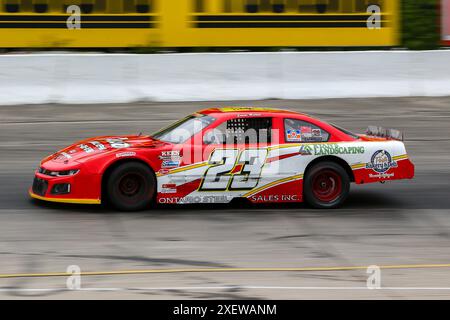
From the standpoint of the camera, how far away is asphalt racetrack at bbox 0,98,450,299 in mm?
7766

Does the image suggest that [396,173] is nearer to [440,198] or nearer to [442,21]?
[440,198]

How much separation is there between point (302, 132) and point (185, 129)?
4.76 feet

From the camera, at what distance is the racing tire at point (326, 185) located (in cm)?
1106

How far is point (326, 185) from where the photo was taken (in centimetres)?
1120

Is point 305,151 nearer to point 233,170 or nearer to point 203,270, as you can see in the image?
point 233,170

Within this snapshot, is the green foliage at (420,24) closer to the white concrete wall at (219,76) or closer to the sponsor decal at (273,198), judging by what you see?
the white concrete wall at (219,76)

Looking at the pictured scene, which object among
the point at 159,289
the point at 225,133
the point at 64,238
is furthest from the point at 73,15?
the point at 159,289

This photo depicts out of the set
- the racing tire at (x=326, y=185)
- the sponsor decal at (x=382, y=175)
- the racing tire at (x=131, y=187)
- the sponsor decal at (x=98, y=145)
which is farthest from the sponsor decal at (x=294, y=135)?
the sponsor decal at (x=98, y=145)

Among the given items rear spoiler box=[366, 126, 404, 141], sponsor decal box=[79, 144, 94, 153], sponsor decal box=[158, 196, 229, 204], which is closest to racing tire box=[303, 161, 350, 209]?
rear spoiler box=[366, 126, 404, 141]

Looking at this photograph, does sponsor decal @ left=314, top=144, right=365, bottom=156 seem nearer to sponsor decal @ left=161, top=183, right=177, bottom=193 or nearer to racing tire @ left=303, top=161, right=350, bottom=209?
racing tire @ left=303, top=161, right=350, bottom=209

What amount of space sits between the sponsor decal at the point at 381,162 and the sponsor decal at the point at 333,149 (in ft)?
0.60

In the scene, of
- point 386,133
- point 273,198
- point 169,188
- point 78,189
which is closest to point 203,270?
point 169,188

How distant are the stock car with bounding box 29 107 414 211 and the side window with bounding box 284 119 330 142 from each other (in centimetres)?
1

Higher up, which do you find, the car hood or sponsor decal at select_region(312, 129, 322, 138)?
sponsor decal at select_region(312, 129, 322, 138)
